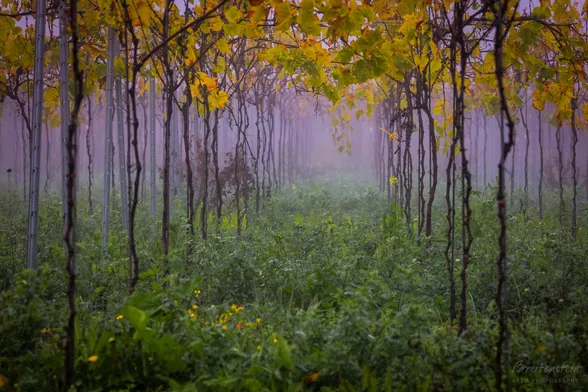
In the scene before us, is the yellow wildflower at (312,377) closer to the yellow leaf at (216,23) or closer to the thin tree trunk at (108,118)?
the thin tree trunk at (108,118)

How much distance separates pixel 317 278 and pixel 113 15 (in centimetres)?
272

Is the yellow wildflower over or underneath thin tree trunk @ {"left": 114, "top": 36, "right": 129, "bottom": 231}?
underneath

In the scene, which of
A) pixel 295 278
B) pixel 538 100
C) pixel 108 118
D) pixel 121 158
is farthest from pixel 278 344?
pixel 538 100

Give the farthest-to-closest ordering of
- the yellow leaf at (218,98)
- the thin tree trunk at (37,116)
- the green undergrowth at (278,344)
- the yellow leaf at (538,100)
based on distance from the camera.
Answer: the yellow leaf at (218,98)
the yellow leaf at (538,100)
the thin tree trunk at (37,116)
the green undergrowth at (278,344)

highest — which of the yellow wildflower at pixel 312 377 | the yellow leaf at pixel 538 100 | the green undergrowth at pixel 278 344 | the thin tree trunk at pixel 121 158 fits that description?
the yellow leaf at pixel 538 100

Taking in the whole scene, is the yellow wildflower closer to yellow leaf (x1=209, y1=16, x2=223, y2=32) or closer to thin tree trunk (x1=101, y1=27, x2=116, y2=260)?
thin tree trunk (x1=101, y1=27, x2=116, y2=260)

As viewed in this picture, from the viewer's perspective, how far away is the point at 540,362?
234 cm

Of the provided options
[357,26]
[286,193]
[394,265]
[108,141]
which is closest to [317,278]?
[394,265]

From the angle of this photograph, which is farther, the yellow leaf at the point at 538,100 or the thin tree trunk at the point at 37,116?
the yellow leaf at the point at 538,100

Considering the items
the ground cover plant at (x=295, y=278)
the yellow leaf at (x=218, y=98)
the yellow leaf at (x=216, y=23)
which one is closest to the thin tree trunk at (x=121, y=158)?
the ground cover plant at (x=295, y=278)

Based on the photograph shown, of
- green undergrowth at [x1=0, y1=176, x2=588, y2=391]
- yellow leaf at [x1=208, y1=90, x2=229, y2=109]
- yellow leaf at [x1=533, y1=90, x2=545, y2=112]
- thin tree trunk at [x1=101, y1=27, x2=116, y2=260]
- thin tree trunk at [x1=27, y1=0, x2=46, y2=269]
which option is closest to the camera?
green undergrowth at [x1=0, y1=176, x2=588, y2=391]

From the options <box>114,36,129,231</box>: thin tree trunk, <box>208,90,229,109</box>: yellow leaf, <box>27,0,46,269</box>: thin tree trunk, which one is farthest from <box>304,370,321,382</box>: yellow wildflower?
<box>208,90,229,109</box>: yellow leaf

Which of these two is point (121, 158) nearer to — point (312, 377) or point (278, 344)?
point (278, 344)

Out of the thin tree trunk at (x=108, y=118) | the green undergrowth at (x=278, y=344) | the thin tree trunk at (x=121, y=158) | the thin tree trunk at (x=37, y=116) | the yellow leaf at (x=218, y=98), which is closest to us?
the green undergrowth at (x=278, y=344)
